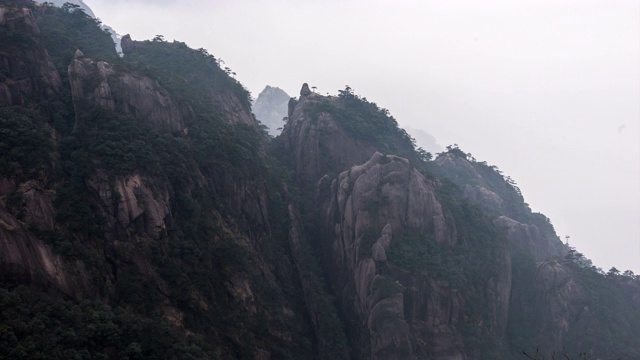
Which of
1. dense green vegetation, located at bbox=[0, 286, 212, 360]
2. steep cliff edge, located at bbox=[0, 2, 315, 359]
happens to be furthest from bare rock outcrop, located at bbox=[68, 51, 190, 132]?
dense green vegetation, located at bbox=[0, 286, 212, 360]

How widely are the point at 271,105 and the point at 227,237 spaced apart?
140723 millimetres

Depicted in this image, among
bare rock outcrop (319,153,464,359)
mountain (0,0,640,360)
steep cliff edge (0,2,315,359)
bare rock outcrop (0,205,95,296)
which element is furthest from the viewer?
bare rock outcrop (319,153,464,359)

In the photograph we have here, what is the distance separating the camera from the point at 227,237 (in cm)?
4966

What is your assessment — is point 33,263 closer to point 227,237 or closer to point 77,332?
point 77,332

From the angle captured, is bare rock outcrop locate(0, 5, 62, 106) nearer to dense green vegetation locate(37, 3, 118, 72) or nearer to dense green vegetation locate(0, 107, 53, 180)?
dense green vegetation locate(0, 107, 53, 180)

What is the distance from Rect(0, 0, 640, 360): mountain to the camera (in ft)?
121

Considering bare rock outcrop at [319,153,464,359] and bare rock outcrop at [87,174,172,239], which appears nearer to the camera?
bare rock outcrop at [87,174,172,239]

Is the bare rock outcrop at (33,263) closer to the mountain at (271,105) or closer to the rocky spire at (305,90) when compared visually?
the rocky spire at (305,90)

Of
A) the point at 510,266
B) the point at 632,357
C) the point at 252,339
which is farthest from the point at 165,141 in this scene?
the point at 632,357

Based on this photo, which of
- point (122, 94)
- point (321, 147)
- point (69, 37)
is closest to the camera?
point (122, 94)

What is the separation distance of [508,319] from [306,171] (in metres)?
31.8

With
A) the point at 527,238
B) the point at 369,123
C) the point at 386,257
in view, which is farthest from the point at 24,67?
the point at 527,238

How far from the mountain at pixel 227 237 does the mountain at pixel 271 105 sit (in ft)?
328

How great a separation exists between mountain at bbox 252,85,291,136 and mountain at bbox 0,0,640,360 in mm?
99934
